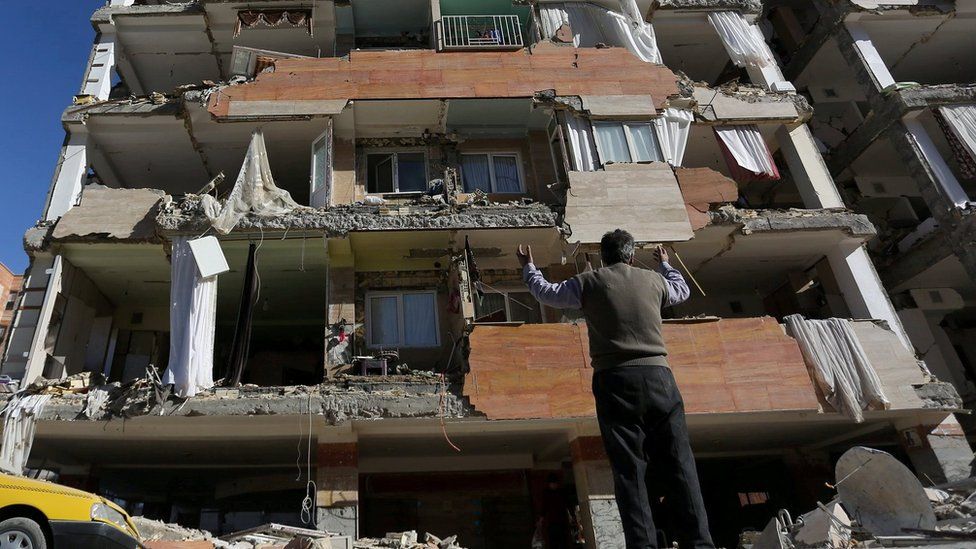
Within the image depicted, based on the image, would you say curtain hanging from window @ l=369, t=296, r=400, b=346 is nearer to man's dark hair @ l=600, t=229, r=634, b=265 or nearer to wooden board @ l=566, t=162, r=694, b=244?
wooden board @ l=566, t=162, r=694, b=244

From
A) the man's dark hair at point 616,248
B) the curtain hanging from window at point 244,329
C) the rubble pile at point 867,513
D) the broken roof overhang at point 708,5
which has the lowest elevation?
the rubble pile at point 867,513

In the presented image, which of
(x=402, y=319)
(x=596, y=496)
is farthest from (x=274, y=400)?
(x=596, y=496)

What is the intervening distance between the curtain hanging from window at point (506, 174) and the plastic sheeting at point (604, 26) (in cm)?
382

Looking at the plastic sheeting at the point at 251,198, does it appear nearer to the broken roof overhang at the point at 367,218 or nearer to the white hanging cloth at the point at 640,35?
the broken roof overhang at the point at 367,218

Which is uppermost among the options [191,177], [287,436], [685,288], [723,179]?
[191,177]

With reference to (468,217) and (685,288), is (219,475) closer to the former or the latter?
(468,217)

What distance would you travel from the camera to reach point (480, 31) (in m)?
17.5

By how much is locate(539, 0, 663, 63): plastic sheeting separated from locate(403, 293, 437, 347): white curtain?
27.4 ft

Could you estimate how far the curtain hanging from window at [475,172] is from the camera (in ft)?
51.5

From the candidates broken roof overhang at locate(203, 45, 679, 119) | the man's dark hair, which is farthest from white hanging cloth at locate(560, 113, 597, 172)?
the man's dark hair

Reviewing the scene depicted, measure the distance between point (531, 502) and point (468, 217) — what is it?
274 inches

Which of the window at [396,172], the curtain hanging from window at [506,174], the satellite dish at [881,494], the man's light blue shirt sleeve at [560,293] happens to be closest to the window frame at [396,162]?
the window at [396,172]

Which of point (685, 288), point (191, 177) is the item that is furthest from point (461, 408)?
point (191, 177)

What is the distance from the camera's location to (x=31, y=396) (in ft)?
36.3
